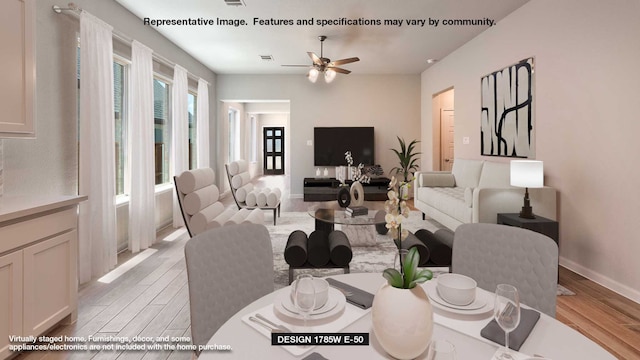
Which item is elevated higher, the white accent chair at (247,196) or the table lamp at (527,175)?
the table lamp at (527,175)

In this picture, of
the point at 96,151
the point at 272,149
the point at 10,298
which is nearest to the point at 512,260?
the point at 10,298

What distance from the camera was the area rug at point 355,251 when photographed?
10.6 ft

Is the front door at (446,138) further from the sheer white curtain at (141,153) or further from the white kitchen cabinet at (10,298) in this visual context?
the white kitchen cabinet at (10,298)

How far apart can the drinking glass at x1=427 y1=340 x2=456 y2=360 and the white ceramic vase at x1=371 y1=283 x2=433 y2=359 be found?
2 centimetres

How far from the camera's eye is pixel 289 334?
0.88 metres

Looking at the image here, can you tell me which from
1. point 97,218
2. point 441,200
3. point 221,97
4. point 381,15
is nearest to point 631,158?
point 441,200

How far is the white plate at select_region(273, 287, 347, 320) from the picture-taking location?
0.97m

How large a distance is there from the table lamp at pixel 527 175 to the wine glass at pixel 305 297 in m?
2.94

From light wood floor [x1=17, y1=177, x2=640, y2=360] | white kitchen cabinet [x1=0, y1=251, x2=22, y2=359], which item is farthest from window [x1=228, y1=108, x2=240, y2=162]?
white kitchen cabinet [x1=0, y1=251, x2=22, y2=359]

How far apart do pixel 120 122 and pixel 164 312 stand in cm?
269

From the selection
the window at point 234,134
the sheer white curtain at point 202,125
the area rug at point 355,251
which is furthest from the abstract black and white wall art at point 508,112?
the window at point 234,134

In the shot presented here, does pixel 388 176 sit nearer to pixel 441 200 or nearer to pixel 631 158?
pixel 441 200

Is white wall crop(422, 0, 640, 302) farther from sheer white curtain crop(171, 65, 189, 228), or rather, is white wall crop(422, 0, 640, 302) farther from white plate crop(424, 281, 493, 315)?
sheer white curtain crop(171, 65, 189, 228)

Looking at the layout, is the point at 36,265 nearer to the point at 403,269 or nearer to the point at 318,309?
the point at 318,309
